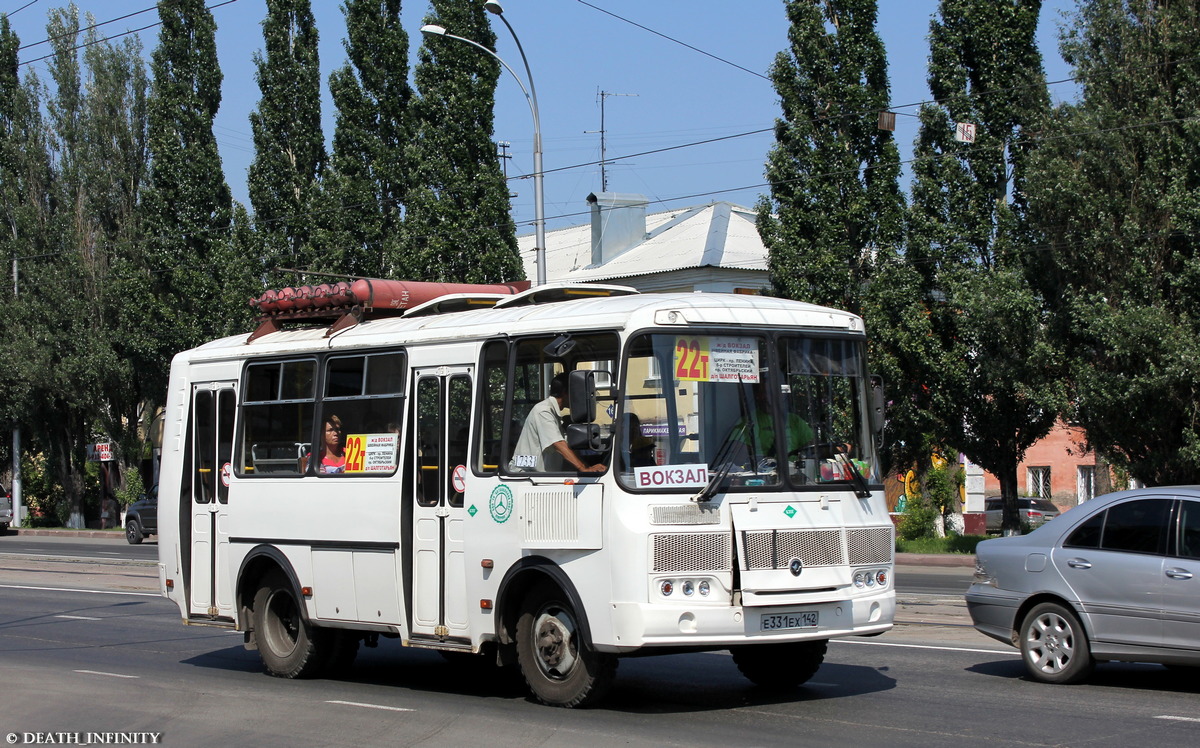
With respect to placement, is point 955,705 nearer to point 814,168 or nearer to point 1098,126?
point 1098,126

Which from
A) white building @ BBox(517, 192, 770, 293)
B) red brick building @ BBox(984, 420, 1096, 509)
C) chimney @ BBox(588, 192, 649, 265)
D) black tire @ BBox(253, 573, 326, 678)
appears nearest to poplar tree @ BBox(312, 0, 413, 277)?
white building @ BBox(517, 192, 770, 293)

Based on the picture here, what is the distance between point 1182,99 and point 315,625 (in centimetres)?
1956

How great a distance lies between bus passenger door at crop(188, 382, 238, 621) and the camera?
39.9 feet

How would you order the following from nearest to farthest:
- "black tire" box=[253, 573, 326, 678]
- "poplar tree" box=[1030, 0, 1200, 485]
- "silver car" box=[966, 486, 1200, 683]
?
"silver car" box=[966, 486, 1200, 683] → "black tire" box=[253, 573, 326, 678] → "poplar tree" box=[1030, 0, 1200, 485]

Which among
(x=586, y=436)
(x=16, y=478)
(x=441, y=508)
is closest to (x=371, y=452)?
(x=441, y=508)

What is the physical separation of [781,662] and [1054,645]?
2.03m

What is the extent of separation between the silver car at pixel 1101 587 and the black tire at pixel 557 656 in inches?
133

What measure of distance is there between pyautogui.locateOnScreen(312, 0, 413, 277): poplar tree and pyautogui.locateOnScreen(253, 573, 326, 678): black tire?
2750 cm

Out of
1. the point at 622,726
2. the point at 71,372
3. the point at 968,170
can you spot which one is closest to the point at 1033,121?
the point at 968,170

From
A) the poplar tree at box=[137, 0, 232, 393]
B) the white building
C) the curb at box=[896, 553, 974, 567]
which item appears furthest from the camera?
the poplar tree at box=[137, 0, 232, 393]

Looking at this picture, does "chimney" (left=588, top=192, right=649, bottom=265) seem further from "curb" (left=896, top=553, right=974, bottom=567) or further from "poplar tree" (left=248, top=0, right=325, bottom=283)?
"curb" (left=896, top=553, right=974, bottom=567)

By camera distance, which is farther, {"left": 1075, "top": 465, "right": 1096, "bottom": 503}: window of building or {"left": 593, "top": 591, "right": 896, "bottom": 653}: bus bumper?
{"left": 1075, "top": 465, "right": 1096, "bottom": 503}: window of building

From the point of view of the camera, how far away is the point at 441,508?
1005cm

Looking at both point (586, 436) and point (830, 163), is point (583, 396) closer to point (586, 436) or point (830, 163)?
point (586, 436)
